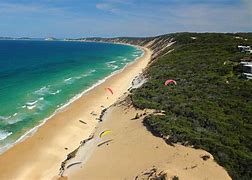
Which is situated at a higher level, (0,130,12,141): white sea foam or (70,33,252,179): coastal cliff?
(70,33,252,179): coastal cliff

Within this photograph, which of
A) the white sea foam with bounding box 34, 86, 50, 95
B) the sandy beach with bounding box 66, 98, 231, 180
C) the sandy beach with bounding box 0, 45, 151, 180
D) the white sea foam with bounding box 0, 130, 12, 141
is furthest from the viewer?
the white sea foam with bounding box 34, 86, 50, 95

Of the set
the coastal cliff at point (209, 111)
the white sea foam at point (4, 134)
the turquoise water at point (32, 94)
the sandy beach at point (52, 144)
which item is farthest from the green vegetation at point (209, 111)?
the white sea foam at point (4, 134)

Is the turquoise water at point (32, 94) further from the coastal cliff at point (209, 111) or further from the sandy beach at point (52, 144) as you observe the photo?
the coastal cliff at point (209, 111)

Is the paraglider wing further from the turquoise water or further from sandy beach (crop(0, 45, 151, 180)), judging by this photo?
the turquoise water

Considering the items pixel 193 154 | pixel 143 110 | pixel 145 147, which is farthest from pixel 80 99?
pixel 193 154

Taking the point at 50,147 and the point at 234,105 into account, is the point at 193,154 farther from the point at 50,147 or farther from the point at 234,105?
the point at 50,147

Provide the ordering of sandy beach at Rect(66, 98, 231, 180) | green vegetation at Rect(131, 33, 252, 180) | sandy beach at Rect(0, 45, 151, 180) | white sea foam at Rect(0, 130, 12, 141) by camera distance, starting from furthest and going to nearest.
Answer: white sea foam at Rect(0, 130, 12, 141) → sandy beach at Rect(0, 45, 151, 180) → green vegetation at Rect(131, 33, 252, 180) → sandy beach at Rect(66, 98, 231, 180)

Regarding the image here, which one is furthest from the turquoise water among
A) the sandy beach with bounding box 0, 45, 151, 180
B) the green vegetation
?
the green vegetation
